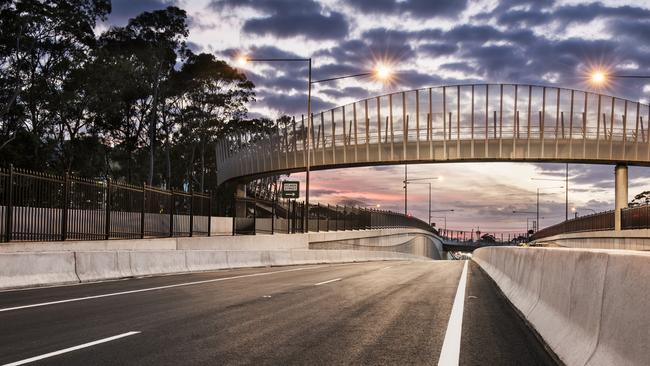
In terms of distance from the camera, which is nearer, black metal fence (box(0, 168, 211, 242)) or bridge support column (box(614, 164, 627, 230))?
black metal fence (box(0, 168, 211, 242))

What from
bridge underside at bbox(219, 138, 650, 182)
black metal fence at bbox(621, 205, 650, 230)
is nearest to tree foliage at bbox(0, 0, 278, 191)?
bridge underside at bbox(219, 138, 650, 182)

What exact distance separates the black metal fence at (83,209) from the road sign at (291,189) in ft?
50.1

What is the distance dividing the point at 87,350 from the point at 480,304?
7612mm

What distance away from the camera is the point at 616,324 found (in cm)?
504

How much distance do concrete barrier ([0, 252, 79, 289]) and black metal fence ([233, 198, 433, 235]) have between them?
16261 millimetres

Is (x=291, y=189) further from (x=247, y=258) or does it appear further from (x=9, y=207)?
(x=9, y=207)

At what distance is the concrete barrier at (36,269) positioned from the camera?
13.5 m

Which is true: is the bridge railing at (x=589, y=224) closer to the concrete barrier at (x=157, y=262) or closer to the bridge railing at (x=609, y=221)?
the bridge railing at (x=609, y=221)

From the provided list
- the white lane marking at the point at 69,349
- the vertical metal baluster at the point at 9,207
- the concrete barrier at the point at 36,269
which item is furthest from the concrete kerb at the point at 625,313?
the vertical metal baluster at the point at 9,207

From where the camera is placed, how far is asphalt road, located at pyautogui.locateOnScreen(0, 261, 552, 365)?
660 centimetres

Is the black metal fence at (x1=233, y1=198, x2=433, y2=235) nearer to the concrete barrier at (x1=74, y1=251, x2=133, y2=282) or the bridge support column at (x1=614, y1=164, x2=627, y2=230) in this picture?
the concrete barrier at (x1=74, y1=251, x2=133, y2=282)

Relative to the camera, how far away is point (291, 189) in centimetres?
4262

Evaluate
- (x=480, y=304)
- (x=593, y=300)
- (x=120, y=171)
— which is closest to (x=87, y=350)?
(x=593, y=300)

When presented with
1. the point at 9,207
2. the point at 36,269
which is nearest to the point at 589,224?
the point at 9,207
